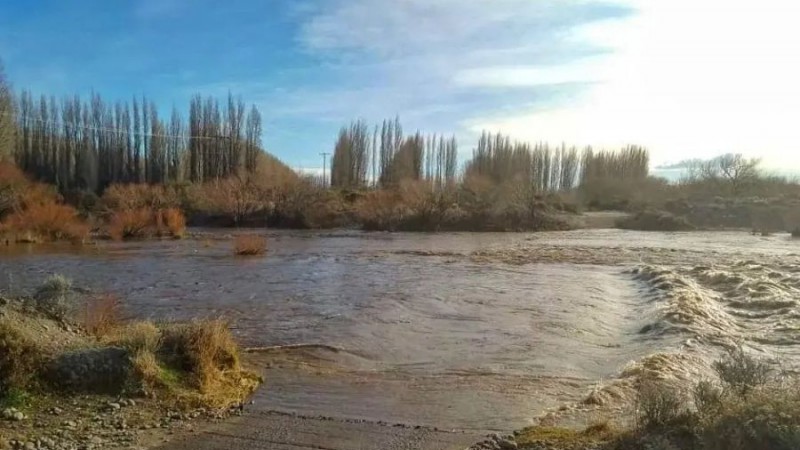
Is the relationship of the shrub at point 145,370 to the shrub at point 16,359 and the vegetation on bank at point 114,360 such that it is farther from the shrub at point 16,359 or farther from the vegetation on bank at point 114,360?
the shrub at point 16,359

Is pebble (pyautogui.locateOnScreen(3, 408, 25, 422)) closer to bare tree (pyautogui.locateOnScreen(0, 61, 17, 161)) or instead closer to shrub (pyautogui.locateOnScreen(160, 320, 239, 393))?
shrub (pyautogui.locateOnScreen(160, 320, 239, 393))

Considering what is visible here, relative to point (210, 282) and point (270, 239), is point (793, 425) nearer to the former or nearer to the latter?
point (210, 282)

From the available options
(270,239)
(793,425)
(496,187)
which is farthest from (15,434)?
(496,187)

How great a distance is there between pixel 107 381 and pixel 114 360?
0.31 m

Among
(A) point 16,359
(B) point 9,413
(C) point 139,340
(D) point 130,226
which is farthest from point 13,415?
(D) point 130,226

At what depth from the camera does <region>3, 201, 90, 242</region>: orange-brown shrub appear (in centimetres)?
3922

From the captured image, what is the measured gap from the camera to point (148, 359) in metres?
9.14

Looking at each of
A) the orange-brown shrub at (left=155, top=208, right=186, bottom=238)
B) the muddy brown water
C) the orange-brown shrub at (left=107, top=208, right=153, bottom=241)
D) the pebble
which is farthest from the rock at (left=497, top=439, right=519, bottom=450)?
the orange-brown shrub at (left=155, top=208, right=186, bottom=238)

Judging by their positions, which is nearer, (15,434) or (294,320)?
(15,434)

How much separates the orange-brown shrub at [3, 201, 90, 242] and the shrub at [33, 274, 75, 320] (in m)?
29.7

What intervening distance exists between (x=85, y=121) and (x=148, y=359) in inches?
3257

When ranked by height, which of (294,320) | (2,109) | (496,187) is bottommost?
(294,320)

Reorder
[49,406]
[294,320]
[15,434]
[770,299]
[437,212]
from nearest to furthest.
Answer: [15,434], [49,406], [294,320], [770,299], [437,212]

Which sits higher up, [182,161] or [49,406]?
[182,161]
